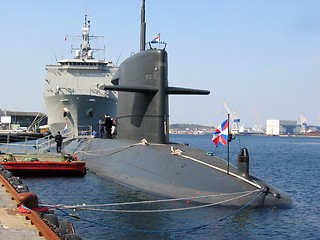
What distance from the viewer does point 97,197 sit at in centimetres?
1524

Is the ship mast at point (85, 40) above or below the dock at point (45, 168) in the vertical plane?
above

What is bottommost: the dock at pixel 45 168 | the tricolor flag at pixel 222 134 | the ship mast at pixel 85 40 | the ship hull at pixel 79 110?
the dock at pixel 45 168

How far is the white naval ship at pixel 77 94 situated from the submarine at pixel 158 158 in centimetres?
1757

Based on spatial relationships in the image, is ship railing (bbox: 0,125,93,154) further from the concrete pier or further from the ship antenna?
the concrete pier

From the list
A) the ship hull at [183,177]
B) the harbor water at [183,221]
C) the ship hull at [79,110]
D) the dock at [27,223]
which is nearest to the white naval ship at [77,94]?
the ship hull at [79,110]

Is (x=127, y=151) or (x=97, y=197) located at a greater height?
(x=127, y=151)

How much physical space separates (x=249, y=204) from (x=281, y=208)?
98 centimetres

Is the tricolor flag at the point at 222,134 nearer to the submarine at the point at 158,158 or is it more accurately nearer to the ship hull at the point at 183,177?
the submarine at the point at 158,158

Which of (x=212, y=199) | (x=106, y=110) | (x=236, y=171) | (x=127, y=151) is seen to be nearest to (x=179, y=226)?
(x=212, y=199)

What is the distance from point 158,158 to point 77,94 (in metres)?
25.7

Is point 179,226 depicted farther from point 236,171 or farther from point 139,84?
point 139,84

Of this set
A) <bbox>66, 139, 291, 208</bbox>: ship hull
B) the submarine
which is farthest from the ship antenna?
<bbox>66, 139, 291, 208</bbox>: ship hull

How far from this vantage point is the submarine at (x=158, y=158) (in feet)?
41.5

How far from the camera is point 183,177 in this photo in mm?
13695
